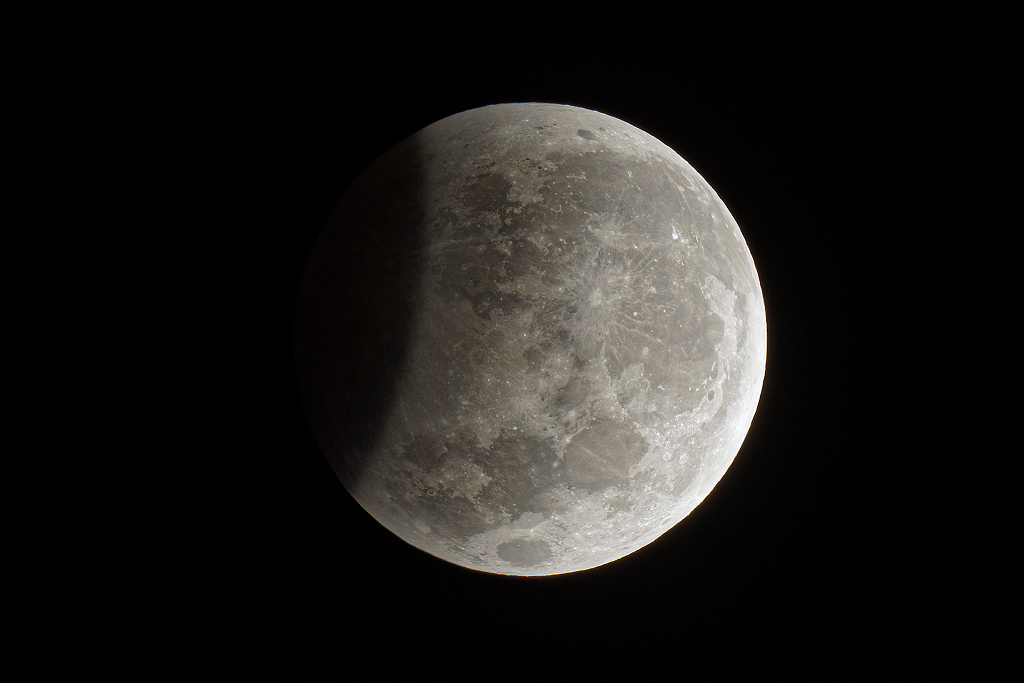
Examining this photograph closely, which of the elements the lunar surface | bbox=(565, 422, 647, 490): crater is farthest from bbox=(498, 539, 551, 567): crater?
bbox=(565, 422, 647, 490): crater

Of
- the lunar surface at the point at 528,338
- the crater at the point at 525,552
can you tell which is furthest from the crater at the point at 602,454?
the crater at the point at 525,552

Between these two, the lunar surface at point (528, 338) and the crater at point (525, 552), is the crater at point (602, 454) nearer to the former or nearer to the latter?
the lunar surface at point (528, 338)

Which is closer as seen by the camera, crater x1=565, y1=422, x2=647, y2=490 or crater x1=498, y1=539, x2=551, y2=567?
crater x1=565, y1=422, x2=647, y2=490

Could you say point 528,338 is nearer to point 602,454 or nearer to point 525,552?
point 602,454

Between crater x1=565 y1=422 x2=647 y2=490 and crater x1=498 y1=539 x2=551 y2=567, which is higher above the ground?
crater x1=565 y1=422 x2=647 y2=490

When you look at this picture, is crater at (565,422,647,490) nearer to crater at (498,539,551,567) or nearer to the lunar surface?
the lunar surface

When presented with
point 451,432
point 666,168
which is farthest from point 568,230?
point 451,432

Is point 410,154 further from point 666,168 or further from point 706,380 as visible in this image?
point 706,380
